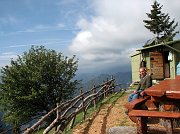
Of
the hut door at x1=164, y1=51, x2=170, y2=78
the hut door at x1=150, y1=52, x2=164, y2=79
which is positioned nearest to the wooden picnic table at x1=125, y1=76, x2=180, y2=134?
the hut door at x1=150, y1=52, x2=164, y2=79

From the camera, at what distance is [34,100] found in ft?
95.6

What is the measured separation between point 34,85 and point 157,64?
13.2 m

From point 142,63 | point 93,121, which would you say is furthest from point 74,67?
point 93,121

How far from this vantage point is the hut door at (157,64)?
24.6 metres

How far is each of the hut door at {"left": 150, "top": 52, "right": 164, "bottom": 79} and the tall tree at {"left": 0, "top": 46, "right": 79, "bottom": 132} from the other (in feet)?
35.2

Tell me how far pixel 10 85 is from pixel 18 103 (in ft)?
7.06

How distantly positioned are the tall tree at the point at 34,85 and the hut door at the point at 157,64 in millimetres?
10738

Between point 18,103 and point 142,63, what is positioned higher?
point 142,63

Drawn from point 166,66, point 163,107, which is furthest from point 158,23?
point 163,107

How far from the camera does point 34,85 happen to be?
2983 cm

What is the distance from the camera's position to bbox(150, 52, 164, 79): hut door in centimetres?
2456

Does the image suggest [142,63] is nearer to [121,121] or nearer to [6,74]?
[6,74]

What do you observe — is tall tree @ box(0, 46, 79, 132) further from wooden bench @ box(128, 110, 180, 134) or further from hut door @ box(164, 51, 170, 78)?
wooden bench @ box(128, 110, 180, 134)

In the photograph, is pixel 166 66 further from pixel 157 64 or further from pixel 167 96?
pixel 167 96
